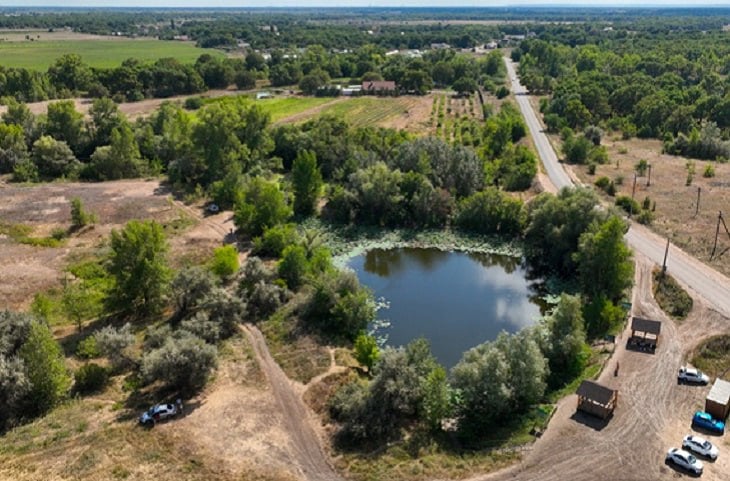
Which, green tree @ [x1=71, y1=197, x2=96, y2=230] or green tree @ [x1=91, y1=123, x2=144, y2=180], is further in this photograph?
green tree @ [x1=91, y1=123, x2=144, y2=180]

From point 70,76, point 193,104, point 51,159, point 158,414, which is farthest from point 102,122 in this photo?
point 158,414

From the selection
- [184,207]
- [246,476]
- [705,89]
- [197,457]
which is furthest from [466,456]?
[705,89]

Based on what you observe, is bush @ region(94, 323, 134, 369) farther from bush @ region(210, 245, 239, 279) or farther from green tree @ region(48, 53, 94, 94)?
green tree @ region(48, 53, 94, 94)

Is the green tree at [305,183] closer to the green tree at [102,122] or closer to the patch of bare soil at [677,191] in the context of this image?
the patch of bare soil at [677,191]

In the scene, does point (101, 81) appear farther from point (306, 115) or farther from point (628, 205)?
point (628, 205)

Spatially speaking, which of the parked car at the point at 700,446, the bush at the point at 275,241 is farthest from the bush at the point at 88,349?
the parked car at the point at 700,446

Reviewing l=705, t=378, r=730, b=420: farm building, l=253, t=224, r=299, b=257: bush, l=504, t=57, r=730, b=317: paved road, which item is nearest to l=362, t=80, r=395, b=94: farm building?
l=504, t=57, r=730, b=317: paved road

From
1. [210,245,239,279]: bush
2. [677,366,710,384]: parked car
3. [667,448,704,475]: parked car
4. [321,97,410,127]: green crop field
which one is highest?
[321,97,410,127]: green crop field
